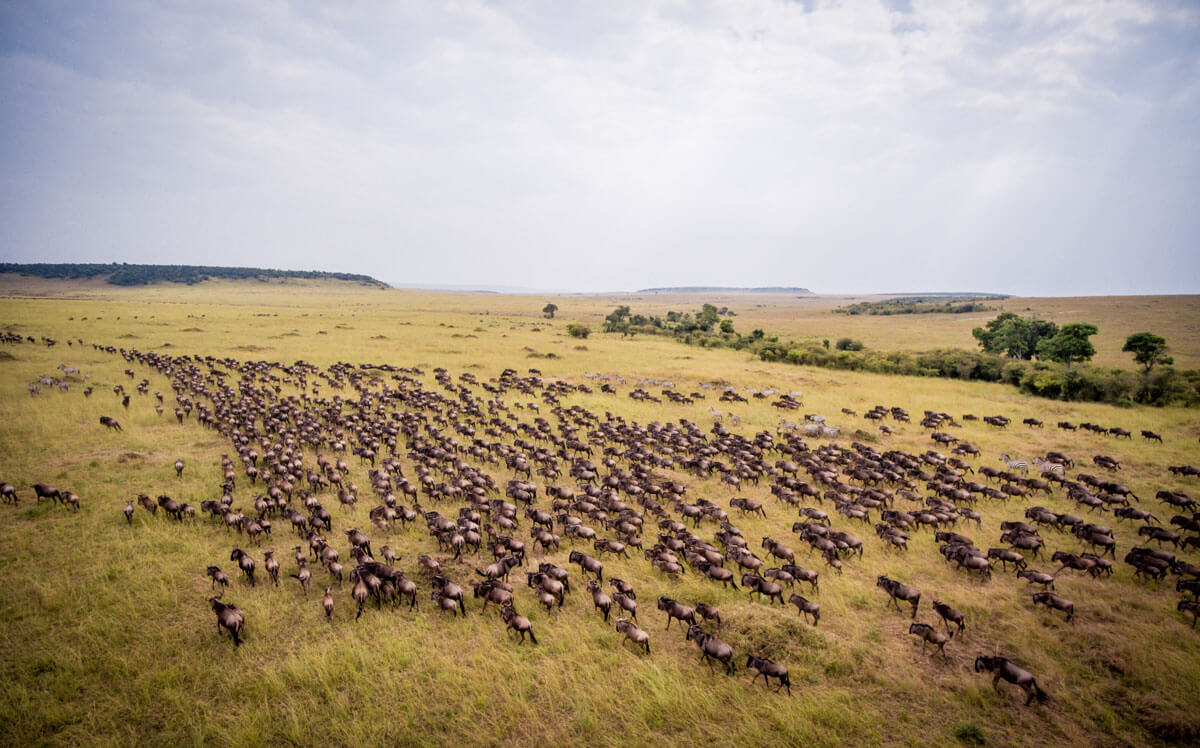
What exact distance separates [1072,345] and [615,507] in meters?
55.7

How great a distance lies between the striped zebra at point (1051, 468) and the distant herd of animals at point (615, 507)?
104 millimetres

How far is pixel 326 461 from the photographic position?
19.2m

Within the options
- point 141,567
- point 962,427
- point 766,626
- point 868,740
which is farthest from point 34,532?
point 962,427

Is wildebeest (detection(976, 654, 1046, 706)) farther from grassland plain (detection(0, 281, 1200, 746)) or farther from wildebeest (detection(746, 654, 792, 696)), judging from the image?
wildebeest (detection(746, 654, 792, 696))

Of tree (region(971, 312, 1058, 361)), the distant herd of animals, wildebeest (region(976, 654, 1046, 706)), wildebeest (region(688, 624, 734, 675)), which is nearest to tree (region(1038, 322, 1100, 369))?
tree (region(971, 312, 1058, 361))

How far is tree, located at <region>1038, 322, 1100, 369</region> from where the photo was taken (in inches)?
1829

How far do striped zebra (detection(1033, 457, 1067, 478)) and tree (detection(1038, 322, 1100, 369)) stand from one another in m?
35.4

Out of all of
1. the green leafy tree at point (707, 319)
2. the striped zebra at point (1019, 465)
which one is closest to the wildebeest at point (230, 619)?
the striped zebra at point (1019, 465)

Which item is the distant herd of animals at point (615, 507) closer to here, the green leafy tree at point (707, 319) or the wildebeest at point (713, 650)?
the wildebeest at point (713, 650)

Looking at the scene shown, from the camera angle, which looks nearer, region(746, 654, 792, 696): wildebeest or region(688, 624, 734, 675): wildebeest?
region(746, 654, 792, 696): wildebeest

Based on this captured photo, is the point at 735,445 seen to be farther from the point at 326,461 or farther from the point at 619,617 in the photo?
the point at 326,461

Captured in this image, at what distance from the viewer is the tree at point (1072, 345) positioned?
152 ft

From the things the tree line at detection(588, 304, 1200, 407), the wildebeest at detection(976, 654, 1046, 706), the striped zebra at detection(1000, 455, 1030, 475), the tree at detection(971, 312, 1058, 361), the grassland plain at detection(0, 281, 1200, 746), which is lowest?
the grassland plain at detection(0, 281, 1200, 746)

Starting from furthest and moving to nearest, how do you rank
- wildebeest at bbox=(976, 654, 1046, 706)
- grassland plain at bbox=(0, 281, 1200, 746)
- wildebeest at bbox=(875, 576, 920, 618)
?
wildebeest at bbox=(875, 576, 920, 618)
wildebeest at bbox=(976, 654, 1046, 706)
grassland plain at bbox=(0, 281, 1200, 746)
